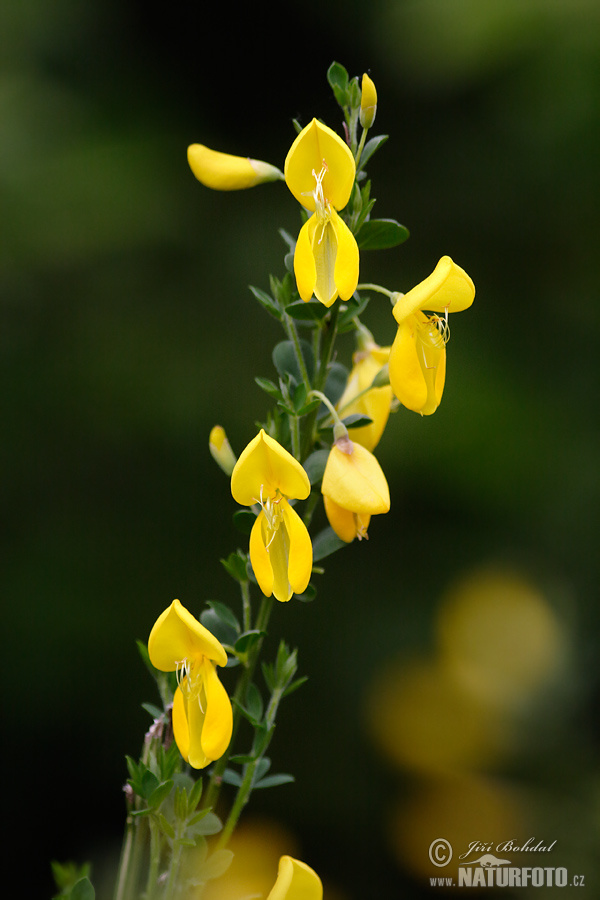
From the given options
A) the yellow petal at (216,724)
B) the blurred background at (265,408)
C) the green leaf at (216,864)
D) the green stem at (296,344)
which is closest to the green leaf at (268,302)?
the green stem at (296,344)

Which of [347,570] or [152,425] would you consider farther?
[347,570]

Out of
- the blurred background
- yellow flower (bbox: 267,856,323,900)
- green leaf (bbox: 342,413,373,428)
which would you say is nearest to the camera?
yellow flower (bbox: 267,856,323,900)

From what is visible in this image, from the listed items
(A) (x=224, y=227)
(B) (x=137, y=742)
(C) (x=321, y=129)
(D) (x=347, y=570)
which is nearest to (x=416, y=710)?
(D) (x=347, y=570)

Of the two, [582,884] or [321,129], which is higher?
[321,129]

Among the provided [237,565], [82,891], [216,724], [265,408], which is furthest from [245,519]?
[265,408]

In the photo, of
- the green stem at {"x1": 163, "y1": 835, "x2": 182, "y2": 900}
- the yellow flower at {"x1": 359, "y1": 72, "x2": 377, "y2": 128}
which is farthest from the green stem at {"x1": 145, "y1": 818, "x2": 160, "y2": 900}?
the yellow flower at {"x1": 359, "y1": 72, "x2": 377, "y2": 128}

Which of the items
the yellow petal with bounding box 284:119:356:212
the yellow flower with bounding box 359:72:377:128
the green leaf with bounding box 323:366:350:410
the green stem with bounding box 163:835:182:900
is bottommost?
the green stem with bounding box 163:835:182:900

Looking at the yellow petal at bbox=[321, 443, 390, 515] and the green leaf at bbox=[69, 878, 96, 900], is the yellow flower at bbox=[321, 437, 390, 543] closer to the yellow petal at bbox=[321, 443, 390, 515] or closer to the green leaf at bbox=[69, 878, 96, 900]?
the yellow petal at bbox=[321, 443, 390, 515]

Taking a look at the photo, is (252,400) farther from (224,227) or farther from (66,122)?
(66,122)
